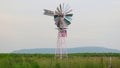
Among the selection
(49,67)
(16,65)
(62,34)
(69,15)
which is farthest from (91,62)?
(69,15)

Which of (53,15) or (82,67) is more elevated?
(53,15)

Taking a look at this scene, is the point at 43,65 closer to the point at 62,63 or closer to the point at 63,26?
the point at 62,63

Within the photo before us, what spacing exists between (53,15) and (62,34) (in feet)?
13.2

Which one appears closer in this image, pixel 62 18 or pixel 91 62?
pixel 91 62

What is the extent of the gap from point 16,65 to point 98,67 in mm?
5074

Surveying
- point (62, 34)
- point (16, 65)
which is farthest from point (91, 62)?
point (62, 34)

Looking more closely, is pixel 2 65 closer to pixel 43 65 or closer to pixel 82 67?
pixel 43 65

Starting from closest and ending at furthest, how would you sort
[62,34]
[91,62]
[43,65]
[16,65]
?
[16,65] < [43,65] < [91,62] < [62,34]

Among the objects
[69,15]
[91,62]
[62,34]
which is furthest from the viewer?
[69,15]

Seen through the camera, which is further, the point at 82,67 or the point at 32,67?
the point at 82,67

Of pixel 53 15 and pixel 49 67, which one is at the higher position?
pixel 53 15

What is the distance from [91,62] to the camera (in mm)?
23359

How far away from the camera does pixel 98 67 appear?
22.7 m

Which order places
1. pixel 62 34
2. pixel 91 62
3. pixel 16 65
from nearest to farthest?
1. pixel 16 65
2. pixel 91 62
3. pixel 62 34
